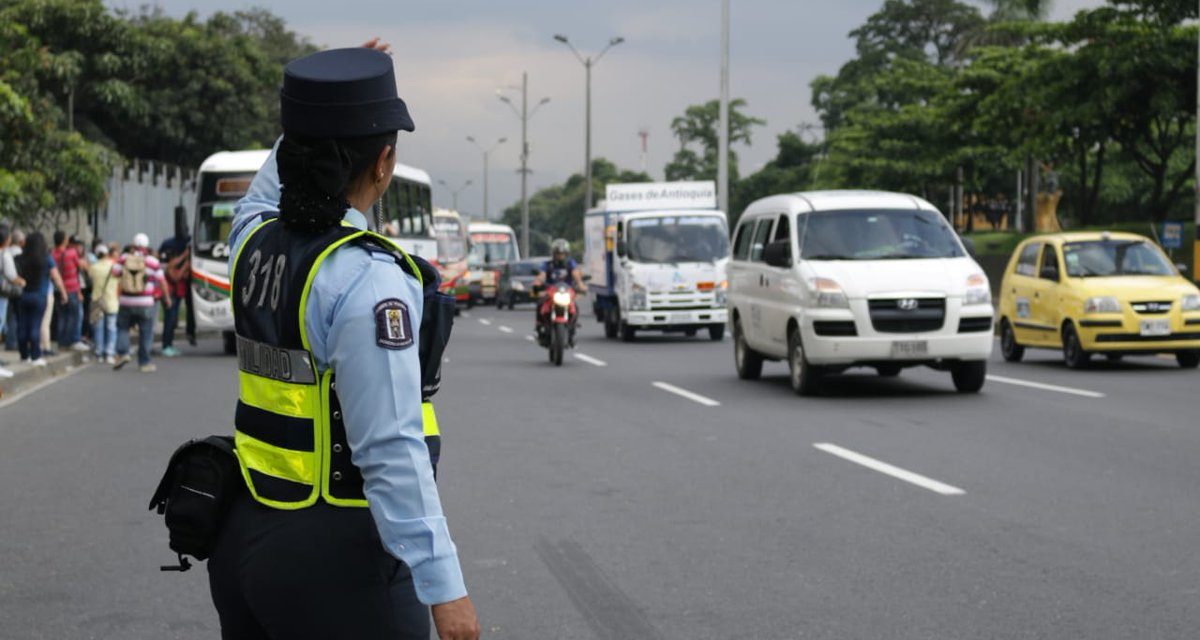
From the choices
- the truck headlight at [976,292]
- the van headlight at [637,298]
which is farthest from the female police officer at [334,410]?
the van headlight at [637,298]

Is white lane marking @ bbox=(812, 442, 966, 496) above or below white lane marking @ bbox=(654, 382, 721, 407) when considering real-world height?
above

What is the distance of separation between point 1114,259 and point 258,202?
17.9 metres

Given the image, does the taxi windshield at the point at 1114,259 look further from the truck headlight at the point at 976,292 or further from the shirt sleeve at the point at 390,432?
the shirt sleeve at the point at 390,432

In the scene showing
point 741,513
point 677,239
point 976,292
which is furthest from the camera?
point 677,239

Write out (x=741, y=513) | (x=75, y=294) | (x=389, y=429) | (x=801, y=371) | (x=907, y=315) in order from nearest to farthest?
(x=389, y=429)
(x=741, y=513)
(x=907, y=315)
(x=801, y=371)
(x=75, y=294)

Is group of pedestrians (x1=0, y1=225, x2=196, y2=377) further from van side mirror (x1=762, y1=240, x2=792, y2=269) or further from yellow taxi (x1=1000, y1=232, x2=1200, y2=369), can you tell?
yellow taxi (x1=1000, y1=232, x2=1200, y2=369)

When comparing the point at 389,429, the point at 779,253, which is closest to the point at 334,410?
the point at 389,429

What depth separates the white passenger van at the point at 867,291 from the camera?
51.1 ft

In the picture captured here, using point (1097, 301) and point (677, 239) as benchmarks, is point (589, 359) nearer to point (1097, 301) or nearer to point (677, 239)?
point (677, 239)

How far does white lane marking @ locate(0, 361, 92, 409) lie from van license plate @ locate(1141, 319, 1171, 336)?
1198cm

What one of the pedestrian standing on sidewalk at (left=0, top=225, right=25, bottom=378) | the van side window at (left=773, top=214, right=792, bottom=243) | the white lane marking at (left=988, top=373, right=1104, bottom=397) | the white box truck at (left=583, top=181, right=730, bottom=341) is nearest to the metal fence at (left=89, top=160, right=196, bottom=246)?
the white box truck at (left=583, top=181, right=730, bottom=341)

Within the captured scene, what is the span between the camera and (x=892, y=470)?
10.5 meters

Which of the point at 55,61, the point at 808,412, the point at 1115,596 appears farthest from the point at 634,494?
the point at 55,61

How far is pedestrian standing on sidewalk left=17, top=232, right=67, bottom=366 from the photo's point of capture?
20766 millimetres
